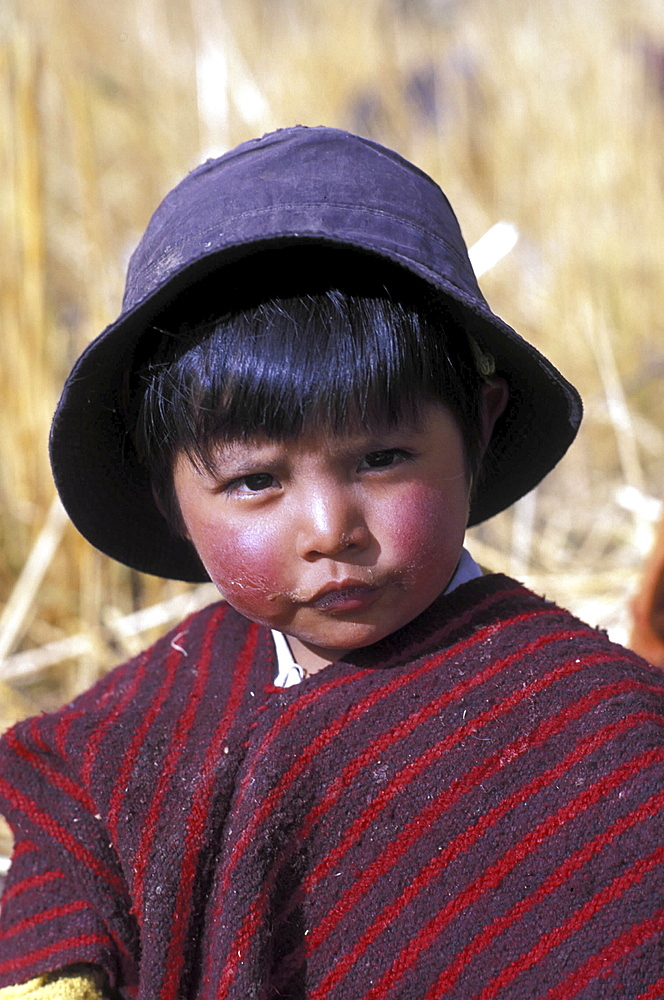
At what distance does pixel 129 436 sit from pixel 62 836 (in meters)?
0.38

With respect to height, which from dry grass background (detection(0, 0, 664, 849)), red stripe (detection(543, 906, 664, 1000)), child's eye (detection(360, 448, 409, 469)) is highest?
dry grass background (detection(0, 0, 664, 849))

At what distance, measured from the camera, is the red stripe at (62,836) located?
91cm

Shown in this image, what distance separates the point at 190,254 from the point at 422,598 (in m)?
0.34

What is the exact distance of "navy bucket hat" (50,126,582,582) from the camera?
781 millimetres

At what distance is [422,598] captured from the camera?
2.75ft

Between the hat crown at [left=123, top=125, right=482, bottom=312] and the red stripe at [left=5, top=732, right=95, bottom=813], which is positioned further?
the red stripe at [left=5, top=732, right=95, bottom=813]

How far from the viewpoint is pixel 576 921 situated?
781 millimetres

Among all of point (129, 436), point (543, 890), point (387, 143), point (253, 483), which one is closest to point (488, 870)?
point (543, 890)

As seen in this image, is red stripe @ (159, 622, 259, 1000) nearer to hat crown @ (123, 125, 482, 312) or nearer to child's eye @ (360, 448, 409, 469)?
child's eye @ (360, 448, 409, 469)

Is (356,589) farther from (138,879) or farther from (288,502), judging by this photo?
(138,879)

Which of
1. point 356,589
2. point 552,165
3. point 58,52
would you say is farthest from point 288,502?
point 552,165

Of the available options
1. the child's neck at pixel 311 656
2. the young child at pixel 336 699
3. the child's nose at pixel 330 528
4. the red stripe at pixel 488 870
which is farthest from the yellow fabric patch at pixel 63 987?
the child's nose at pixel 330 528

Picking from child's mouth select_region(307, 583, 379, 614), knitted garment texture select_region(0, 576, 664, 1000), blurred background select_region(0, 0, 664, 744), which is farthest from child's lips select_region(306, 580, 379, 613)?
blurred background select_region(0, 0, 664, 744)

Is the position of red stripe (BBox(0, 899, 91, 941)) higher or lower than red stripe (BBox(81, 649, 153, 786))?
lower
